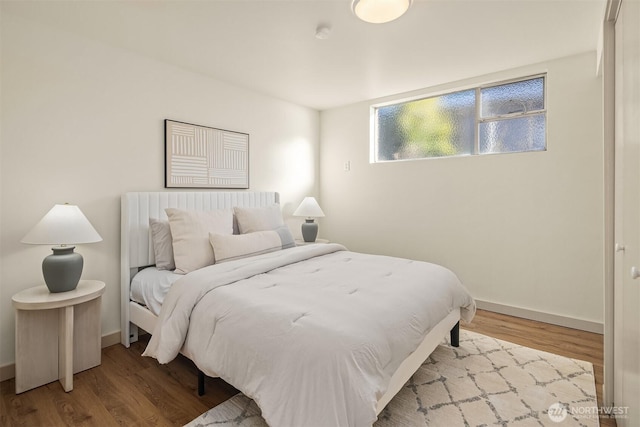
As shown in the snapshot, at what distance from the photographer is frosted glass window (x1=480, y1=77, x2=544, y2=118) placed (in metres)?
3.08

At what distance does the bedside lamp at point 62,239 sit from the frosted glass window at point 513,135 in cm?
364

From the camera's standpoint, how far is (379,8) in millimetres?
1918

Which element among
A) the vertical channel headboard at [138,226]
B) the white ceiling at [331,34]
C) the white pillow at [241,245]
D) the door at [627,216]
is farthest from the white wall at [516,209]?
the vertical channel headboard at [138,226]

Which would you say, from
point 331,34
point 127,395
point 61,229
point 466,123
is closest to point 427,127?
point 466,123

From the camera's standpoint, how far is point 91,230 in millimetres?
2127

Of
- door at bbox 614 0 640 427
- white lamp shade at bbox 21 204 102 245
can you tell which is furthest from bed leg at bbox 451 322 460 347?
white lamp shade at bbox 21 204 102 245

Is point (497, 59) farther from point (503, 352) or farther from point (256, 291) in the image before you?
point (256, 291)

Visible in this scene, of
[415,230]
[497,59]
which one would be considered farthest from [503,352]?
[497,59]

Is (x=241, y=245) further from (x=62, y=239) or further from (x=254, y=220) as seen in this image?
(x=62, y=239)

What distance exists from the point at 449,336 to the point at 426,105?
8.53 ft

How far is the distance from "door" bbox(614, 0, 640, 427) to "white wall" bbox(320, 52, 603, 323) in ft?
4.30

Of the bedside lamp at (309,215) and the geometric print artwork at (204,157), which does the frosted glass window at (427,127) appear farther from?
the geometric print artwork at (204,157)

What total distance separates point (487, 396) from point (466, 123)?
8.92 ft

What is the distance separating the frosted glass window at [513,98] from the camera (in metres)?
3.08
